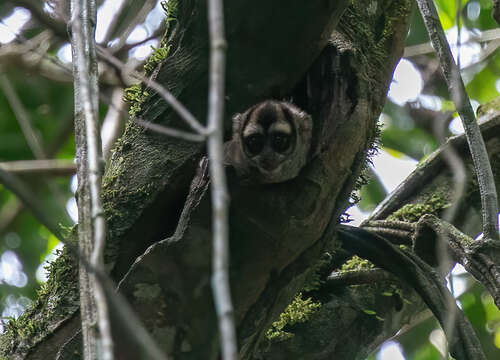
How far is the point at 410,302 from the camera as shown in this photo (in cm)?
376

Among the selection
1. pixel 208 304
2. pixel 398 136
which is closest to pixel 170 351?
pixel 208 304

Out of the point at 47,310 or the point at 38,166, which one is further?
the point at 38,166

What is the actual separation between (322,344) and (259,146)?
1040 mm

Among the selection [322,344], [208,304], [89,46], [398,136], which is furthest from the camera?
[398,136]

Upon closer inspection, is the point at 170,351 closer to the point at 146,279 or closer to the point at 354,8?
the point at 146,279

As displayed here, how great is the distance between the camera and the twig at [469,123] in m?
2.87

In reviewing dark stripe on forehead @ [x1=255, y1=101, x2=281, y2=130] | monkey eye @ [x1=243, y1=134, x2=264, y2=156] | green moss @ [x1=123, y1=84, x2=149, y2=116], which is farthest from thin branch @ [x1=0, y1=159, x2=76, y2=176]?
dark stripe on forehead @ [x1=255, y1=101, x2=281, y2=130]

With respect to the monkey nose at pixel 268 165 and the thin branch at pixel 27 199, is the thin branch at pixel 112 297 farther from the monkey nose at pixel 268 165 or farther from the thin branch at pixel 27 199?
the monkey nose at pixel 268 165

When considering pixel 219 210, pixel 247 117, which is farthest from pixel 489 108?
pixel 219 210

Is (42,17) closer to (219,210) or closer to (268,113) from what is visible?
(268,113)

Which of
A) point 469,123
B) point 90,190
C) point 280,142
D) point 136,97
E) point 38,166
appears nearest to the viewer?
point 90,190


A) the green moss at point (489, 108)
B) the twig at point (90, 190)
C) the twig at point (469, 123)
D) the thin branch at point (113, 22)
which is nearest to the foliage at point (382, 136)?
the thin branch at point (113, 22)

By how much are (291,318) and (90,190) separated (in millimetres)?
1865

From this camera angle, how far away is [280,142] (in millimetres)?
3557
